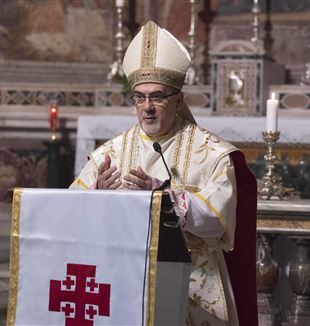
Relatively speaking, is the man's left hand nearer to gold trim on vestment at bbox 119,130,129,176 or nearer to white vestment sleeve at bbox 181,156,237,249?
white vestment sleeve at bbox 181,156,237,249

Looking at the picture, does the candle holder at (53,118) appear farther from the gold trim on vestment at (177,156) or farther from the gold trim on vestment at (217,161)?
the gold trim on vestment at (217,161)

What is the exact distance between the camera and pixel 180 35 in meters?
12.3

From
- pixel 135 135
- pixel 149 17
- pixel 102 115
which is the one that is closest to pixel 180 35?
pixel 149 17

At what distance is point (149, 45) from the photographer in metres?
4.20

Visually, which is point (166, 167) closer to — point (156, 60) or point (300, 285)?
point (156, 60)

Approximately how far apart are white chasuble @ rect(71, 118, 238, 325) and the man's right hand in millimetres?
108

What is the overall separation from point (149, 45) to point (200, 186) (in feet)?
1.92

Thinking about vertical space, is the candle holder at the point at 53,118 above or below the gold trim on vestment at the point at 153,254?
above

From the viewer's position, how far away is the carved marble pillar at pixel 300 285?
5.28 metres

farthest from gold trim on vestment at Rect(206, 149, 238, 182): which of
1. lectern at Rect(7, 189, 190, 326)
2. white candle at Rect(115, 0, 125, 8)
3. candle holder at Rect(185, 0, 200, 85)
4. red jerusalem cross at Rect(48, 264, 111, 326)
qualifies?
white candle at Rect(115, 0, 125, 8)

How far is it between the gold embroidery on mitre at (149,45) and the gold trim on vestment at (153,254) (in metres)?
0.81

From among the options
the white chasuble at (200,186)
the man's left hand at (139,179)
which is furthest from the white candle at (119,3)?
the man's left hand at (139,179)

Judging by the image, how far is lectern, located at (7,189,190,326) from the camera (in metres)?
3.54

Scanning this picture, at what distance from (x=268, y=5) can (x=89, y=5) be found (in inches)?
83.6
